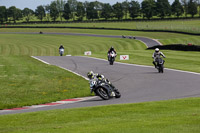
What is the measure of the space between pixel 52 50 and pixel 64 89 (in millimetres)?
47280

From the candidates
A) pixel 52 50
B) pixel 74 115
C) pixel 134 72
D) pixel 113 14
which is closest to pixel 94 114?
pixel 74 115

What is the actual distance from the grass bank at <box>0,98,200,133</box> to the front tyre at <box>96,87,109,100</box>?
2.84 metres

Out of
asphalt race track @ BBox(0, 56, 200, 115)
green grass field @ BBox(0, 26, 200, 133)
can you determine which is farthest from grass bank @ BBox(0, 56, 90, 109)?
asphalt race track @ BBox(0, 56, 200, 115)

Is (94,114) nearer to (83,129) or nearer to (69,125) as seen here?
(69,125)

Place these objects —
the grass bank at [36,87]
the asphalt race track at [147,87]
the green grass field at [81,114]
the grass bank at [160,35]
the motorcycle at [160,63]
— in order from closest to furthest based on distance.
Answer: the green grass field at [81,114], the asphalt race track at [147,87], the grass bank at [36,87], the motorcycle at [160,63], the grass bank at [160,35]

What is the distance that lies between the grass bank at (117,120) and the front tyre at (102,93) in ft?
9.33

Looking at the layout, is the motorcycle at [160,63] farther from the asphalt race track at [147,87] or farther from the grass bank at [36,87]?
the grass bank at [36,87]

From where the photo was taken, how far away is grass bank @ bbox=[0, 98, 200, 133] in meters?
9.07

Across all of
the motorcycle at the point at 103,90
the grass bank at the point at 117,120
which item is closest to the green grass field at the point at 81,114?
the grass bank at the point at 117,120

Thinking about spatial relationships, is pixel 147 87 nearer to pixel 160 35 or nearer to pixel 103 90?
pixel 103 90

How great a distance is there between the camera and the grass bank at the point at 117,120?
29.8 feet

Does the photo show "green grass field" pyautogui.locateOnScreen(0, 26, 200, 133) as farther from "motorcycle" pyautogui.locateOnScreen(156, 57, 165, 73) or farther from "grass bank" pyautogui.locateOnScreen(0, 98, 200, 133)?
"motorcycle" pyautogui.locateOnScreen(156, 57, 165, 73)

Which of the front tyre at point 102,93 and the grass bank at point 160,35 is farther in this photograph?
the grass bank at point 160,35

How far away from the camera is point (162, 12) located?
158m
